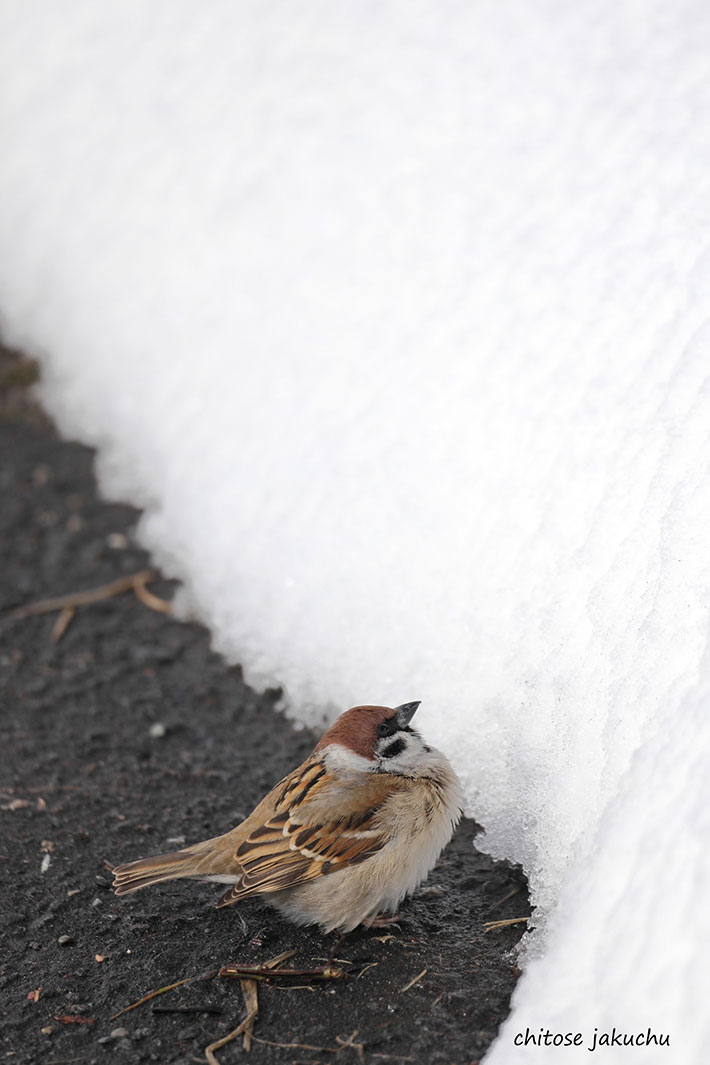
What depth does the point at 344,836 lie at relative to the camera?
303 cm

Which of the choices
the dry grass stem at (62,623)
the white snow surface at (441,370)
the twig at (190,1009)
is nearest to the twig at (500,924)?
the white snow surface at (441,370)

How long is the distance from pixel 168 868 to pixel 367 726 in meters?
0.69

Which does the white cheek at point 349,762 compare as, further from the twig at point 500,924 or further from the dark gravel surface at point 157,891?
the twig at point 500,924

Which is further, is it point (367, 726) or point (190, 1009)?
point (367, 726)

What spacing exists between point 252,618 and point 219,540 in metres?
0.46

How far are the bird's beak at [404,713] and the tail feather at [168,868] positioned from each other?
646 mm

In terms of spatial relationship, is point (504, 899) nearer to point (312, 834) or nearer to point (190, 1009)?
point (312, 834)

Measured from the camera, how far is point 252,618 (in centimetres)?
447

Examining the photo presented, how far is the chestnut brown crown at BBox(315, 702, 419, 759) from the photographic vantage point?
313cm

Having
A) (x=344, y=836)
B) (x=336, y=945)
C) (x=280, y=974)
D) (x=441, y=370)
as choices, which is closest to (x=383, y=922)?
(x=336, y=945)

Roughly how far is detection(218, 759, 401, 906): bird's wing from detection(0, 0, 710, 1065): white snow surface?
452 mm

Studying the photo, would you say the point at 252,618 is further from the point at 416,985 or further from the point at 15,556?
the point at 416,985

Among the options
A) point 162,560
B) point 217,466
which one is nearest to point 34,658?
point 162,560

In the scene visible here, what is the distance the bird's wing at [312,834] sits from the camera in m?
2.99
